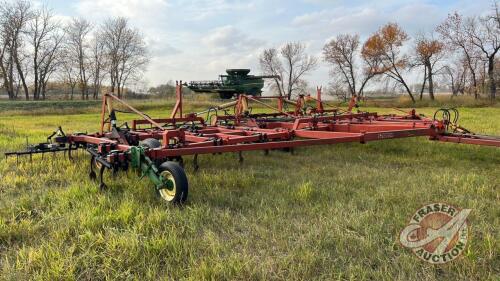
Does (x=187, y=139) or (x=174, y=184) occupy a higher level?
(x=187, y=139)

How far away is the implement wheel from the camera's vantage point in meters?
3.73

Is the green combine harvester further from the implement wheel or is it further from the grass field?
the implement wheel

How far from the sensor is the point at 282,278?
2.45m

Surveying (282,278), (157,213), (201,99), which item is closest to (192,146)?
(157,213)

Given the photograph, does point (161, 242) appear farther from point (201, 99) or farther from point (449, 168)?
point (201, 99)

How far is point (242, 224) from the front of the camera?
11.1ft

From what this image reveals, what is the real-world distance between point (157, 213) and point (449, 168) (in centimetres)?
434

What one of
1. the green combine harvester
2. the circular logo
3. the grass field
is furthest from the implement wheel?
the green combine harvester

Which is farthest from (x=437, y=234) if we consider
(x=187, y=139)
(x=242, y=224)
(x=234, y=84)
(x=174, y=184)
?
(x=234, y=84)

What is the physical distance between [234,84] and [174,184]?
7.27 metres

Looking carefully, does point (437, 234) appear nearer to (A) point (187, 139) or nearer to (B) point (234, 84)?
(A) point (187, 139)

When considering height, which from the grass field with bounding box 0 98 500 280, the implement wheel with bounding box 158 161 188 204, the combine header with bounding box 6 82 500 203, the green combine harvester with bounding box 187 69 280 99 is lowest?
the grass field with bounding box 0 98 500 280

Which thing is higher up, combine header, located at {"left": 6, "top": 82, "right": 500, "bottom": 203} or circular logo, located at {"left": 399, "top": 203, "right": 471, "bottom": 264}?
combine header, located at {"left": 6, "top": 82, "right": 500, "bottom": 203}

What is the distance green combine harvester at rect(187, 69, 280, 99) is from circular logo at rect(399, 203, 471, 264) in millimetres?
7711
